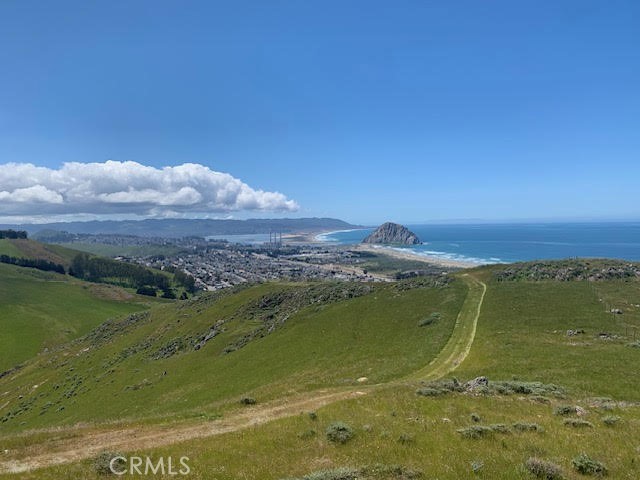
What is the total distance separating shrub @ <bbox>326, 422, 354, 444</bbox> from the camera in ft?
59.4

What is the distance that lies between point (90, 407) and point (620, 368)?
193 ft

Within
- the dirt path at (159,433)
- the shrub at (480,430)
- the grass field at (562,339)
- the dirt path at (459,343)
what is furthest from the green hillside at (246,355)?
the shrub at (480,430)

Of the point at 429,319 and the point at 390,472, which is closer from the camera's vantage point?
the point at 390,472

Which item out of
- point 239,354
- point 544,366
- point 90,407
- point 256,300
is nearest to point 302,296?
point 256,300

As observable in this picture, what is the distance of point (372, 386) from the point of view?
28.9 m

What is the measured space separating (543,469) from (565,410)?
364 inches

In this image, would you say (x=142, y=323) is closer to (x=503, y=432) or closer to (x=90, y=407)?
(x=90, y=407)

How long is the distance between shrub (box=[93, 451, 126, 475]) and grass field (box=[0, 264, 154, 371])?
114m

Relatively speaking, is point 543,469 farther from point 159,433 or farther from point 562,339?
point 562,339

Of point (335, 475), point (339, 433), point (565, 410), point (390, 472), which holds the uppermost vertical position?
point (335, 475)

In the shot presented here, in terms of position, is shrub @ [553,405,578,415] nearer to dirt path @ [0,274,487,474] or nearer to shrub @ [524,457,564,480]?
shrub @ [524,457,564,480]

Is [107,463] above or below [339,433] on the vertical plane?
below

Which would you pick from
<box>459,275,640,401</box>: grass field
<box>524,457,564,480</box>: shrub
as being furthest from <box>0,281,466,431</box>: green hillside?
<box>524,457,564,480</box>: shrub

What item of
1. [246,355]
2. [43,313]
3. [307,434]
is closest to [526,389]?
[307,434]
